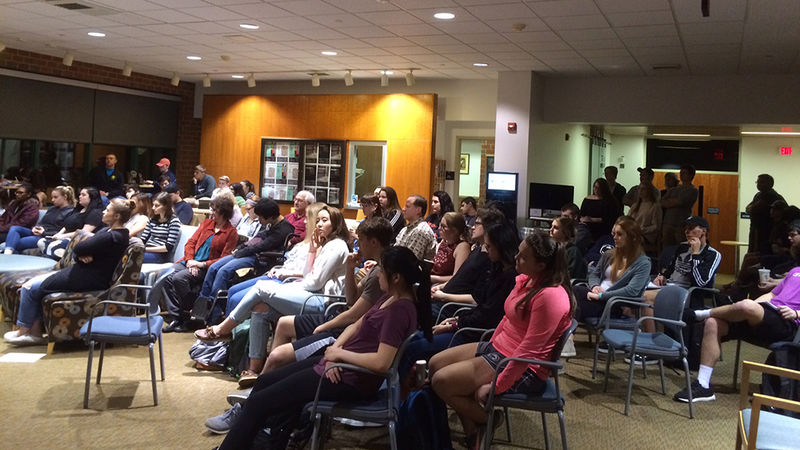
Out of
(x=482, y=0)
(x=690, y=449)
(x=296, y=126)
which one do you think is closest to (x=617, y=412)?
(x=690, y=449)

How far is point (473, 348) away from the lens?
13.2ft

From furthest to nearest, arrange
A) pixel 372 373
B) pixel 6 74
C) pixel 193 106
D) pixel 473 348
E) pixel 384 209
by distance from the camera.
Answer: pixel 193 106 < pixel 6 74 < pixel 384 209 < pixel 473 348 < pixel 372 373

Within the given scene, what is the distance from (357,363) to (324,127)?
10.5 meters

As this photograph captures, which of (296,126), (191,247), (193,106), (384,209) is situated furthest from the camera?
(193,106)

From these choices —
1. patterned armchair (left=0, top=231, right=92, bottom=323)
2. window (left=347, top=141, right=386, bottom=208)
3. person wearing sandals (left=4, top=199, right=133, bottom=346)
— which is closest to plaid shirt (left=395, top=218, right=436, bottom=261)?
person wearing sandals (left=4, top=199, right=133, bottom=346)

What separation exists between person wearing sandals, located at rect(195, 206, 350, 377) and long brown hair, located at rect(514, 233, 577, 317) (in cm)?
172

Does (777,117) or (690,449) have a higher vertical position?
(777,117)

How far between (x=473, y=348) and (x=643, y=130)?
1175 cm

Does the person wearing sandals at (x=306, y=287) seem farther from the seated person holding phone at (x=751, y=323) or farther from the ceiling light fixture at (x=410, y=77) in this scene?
the ceiling light fixture at (x=410, y=77)

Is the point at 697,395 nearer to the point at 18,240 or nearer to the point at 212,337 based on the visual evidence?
the point at 212,337

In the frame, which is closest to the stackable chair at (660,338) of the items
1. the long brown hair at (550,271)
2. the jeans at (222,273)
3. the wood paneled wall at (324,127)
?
the long brown hair at (550,271)

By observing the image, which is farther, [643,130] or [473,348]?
[643,130]

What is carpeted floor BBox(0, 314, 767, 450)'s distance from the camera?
416 cm

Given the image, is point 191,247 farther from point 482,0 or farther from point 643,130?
point 643,130
